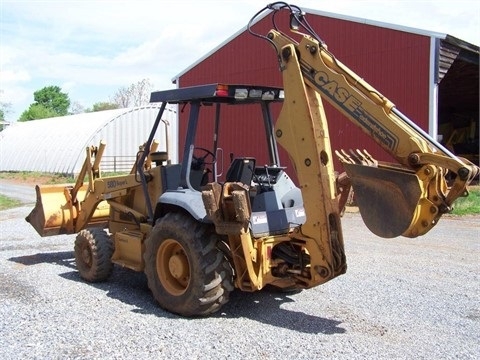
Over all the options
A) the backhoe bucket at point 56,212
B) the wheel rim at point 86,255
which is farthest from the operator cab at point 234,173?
the backhoe bucket at point 56,212

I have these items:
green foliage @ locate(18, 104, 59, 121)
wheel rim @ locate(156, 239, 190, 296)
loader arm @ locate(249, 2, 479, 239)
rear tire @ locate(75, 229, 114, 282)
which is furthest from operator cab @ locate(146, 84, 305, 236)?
green foliage @ locate(18, 104, 59, 121)

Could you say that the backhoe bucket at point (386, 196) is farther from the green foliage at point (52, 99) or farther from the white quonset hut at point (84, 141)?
the green foliage at point (52, 99)

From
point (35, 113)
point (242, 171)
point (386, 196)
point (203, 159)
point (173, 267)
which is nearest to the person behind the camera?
point (386, 196)

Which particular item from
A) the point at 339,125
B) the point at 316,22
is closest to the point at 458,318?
the point at 339,125

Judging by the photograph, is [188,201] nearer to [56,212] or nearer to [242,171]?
[242,171]

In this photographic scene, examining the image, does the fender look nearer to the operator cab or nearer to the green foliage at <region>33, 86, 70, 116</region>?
the operator cab

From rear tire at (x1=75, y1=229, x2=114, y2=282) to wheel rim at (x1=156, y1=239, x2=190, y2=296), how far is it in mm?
1328

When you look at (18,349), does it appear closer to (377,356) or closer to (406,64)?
(377,356)

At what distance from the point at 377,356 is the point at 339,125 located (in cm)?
1322

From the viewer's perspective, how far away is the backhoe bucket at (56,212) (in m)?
8.51

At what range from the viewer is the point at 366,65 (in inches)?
687

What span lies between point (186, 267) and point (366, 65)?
13088 mm

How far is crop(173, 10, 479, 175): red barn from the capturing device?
16234mm

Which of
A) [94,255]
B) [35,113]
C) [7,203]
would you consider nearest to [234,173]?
[94,255]
